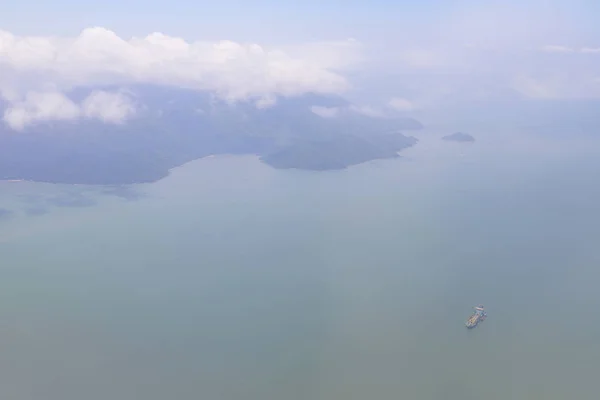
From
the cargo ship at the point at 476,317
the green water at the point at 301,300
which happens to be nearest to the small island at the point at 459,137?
the green water at the point at 301,300

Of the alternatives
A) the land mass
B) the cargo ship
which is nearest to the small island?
the land mass

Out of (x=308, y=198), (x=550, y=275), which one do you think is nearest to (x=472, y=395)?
(x=550, y=275)

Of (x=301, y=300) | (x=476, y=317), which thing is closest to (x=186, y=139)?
(x=301, y=300)

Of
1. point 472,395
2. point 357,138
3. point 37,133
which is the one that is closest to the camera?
point 472,395

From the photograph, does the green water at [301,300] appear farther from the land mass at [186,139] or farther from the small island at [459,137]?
the small island at [459,137]

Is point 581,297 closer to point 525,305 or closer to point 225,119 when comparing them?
point 525,305

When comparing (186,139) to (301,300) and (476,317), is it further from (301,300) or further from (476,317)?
(476,317)

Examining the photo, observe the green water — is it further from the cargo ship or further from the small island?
the small island
